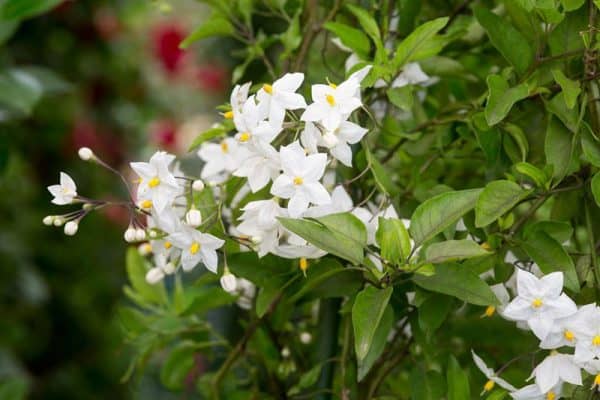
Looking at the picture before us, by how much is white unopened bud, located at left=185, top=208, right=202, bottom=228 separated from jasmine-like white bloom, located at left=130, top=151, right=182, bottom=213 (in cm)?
2

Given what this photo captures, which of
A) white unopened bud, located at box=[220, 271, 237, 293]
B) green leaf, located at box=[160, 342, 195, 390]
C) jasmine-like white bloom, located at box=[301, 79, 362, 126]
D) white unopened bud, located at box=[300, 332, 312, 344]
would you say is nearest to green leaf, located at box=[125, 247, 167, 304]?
green leaf, located at box=[160, 342, 195, 390]

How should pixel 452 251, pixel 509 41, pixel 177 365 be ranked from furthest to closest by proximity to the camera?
pixel 177 365
pixel 509 41
pixel 452 251

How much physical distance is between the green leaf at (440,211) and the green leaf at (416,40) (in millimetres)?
151

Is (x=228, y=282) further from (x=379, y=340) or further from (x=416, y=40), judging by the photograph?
(x=416, y=40)

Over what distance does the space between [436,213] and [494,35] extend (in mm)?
183

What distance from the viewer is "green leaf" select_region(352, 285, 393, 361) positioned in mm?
658

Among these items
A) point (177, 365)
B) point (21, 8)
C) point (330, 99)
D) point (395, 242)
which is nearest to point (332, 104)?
point (330, 99)

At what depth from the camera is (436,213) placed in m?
0.68

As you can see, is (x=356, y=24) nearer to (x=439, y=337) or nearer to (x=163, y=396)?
(x=439, y=337)

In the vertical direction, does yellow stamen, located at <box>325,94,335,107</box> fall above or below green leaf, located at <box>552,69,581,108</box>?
below

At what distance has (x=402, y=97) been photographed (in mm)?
785

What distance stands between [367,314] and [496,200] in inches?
5.3

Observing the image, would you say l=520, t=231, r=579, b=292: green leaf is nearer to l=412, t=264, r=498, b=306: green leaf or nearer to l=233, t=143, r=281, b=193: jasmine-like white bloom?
l=412, t=264, r=498, b=306: green leaf

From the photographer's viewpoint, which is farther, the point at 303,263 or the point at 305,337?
the point at 305,337
